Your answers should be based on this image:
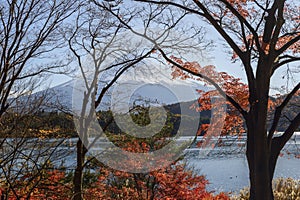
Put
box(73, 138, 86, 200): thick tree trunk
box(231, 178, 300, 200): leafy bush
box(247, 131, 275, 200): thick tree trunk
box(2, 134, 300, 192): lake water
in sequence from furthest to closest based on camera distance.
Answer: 1. box(2, 134, 300, 192): lake water
2. box(231, 178, 300, 200): leafy bush
3. box(73, 138, 86, 200): thick tree trunk
4. box(247, 131, 275, 200): thick tree trunk

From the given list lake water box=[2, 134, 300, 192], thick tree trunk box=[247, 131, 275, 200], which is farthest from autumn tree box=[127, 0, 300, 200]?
lake water box=[2, 134, 300, 192]

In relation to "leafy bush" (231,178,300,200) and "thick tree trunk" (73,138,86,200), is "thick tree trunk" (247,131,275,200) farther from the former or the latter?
"thick tree trunk" (73,138,86,200)

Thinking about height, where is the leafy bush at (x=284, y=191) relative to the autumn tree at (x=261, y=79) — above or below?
below

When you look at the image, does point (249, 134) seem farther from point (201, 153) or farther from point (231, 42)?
point (201, 153)

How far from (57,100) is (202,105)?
2.80m

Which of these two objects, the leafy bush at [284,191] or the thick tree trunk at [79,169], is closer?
the thick tree trunk at [79,169]

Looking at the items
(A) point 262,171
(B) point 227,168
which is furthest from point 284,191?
(B) point 227,168

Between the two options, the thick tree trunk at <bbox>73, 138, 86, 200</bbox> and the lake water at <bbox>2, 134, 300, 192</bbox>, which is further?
the lake water at <bbox>2, 134, 300, 192</bbox>

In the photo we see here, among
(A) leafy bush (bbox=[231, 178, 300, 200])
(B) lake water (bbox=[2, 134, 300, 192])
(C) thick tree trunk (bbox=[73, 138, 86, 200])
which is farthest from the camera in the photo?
(B) lake water (bbox=[2, 134, 300, 192])

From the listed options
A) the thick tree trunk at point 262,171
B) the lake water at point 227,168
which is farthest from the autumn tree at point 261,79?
the lake water at point 227,168

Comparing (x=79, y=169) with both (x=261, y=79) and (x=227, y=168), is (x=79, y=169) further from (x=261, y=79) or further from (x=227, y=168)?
(x=227, y=168)

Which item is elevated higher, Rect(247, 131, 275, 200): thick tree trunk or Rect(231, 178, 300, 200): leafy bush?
Rect(247, 131, 275, 200): thick tree trunk

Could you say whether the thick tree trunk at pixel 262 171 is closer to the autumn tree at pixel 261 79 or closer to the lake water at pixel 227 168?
the autumn tree at pixel 261 79

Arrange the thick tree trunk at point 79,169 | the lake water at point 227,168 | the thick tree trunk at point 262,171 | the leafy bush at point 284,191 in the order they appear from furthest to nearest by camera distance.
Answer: the lake water at point 227,168
the leafy bush at point 284,191
the thick tree trunk at point 79,169
the thick tree trunk at point 262,171
